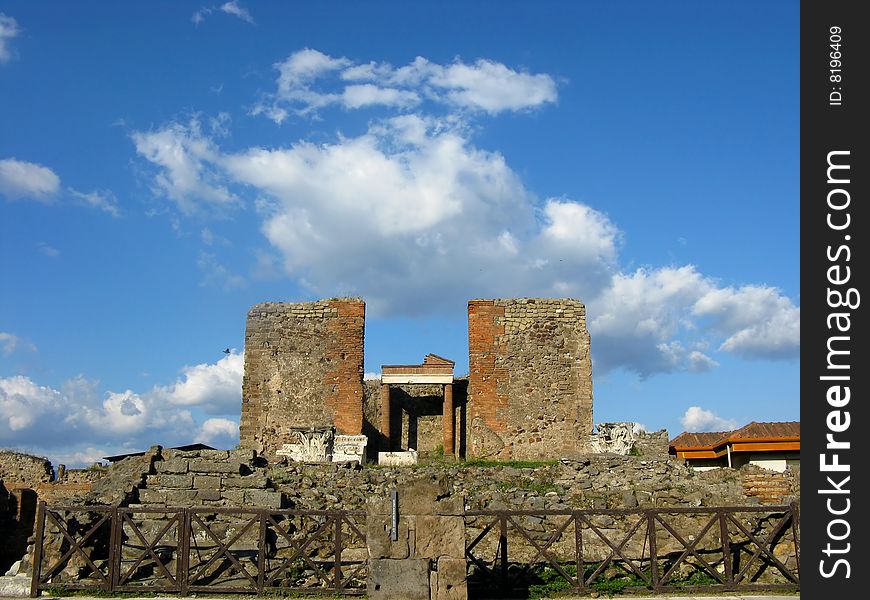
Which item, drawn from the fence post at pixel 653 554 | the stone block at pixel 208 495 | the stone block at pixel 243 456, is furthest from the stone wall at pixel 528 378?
the fence post at pixel 653 554

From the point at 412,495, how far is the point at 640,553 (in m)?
5.54

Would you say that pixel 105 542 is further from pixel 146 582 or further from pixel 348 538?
pixel 348 538

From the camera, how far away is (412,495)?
29.1ft

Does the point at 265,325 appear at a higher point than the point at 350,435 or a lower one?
higher

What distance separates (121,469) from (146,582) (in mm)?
4878

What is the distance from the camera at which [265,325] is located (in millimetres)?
20406

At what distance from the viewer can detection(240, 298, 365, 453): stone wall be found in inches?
779

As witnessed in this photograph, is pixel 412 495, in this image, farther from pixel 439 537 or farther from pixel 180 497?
pixel 180 497

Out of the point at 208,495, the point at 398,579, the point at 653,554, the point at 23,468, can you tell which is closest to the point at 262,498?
the point at 208,495

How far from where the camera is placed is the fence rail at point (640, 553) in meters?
10.2

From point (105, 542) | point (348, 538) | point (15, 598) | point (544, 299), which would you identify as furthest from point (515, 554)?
point (544, 299)

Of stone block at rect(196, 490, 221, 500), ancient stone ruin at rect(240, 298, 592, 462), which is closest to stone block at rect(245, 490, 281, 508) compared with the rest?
stone block at rect(196, 490, 221, 500)

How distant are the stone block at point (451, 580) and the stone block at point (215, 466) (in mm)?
7003

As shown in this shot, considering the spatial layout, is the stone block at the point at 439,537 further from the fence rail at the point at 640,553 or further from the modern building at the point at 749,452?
the modern building at the point at 749,452
